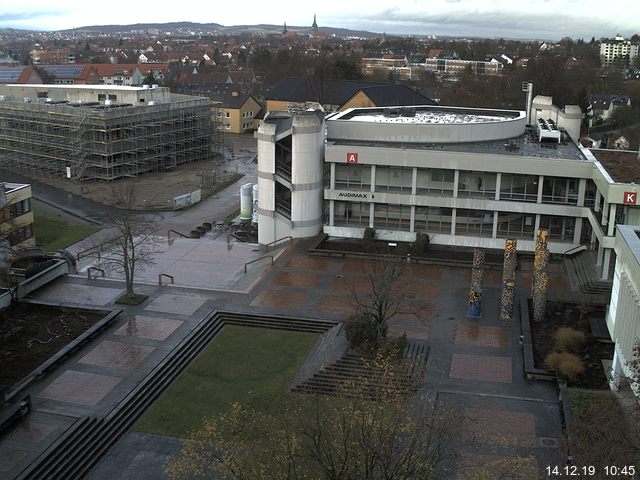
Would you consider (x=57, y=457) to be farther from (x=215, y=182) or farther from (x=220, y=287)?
(x=215, y=182)

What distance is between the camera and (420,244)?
141 ft

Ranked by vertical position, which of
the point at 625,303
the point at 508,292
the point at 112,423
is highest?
the point at 625,303

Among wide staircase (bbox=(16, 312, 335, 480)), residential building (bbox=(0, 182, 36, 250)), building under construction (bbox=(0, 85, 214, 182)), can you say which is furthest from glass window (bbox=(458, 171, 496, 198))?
building under construction (bbox=(0, 85, 214, 182))

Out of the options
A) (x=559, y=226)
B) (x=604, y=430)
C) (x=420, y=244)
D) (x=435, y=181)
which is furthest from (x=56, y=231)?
(x=604, y=430)

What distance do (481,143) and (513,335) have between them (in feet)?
62.1

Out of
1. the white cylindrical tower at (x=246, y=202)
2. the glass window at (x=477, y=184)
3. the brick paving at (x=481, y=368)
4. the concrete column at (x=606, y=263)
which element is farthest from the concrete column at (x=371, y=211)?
the brick paving at (x=481, y=368)

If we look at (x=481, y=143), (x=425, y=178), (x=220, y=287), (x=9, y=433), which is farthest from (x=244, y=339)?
(x=481, y=143)

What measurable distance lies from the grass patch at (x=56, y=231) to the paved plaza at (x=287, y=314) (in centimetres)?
713

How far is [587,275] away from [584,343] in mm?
8535

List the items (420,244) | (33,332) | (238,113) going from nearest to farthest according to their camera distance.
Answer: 1. (33,332)
2. (420,244)
3. (238,113)

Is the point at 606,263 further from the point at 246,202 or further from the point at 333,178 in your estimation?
the point at 246,202

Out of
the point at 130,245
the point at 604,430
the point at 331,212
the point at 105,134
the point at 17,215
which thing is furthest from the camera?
the point at 105,134

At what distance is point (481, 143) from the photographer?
1866 inches

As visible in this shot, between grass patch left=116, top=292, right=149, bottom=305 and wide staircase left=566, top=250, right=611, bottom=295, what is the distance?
2223 cm
